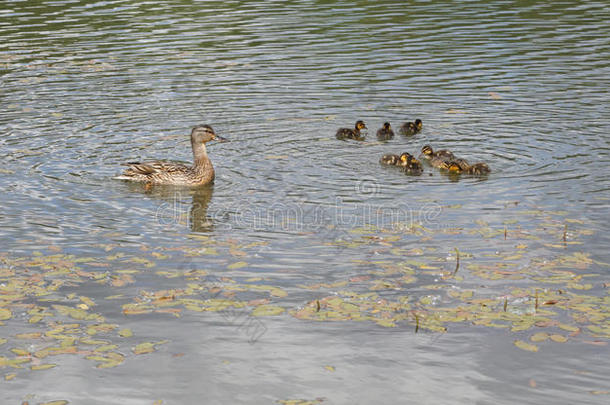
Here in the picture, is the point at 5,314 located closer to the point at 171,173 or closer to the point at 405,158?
the point at 171,173

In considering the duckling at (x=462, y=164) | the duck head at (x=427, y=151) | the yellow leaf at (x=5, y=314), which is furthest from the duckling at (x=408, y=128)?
the yellow leaf at (x=5, y=314)

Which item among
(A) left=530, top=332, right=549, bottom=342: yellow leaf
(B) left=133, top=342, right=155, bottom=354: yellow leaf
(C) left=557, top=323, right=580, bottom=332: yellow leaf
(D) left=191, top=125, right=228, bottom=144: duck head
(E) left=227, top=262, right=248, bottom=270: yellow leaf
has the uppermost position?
(D) left=191, top=125, right=228, bottom=144: duck head

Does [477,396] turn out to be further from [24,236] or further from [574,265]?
[24,236]

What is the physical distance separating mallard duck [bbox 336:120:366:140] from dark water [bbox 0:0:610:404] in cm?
17

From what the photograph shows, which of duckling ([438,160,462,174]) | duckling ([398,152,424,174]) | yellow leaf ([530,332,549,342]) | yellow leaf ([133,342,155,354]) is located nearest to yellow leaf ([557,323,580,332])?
yellow leaf ([530,332,549,342])

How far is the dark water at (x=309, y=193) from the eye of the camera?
302 inches

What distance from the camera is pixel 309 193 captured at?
42.4ft

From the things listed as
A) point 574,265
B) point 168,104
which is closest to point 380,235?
point 574,265

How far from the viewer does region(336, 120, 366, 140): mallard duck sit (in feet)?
52.3

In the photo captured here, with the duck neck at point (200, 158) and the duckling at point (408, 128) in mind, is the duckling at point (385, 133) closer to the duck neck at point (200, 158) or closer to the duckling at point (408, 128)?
the duckling at point (408, 128)

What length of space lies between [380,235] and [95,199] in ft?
14.2

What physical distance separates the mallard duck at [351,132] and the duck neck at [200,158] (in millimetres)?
2913

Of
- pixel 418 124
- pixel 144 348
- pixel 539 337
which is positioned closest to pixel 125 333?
pixel 144 348

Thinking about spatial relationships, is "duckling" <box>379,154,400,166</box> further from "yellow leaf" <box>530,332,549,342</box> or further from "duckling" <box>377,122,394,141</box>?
"yellow leaf" <box>530,332,549,342</box>
